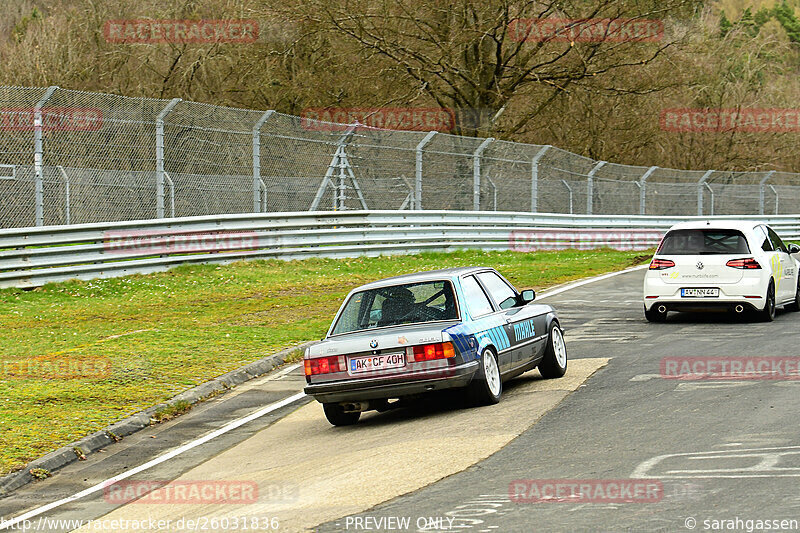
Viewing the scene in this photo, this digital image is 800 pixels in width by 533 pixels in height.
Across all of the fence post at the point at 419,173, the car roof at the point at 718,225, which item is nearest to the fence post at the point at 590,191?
the fence post at the point at 419,173

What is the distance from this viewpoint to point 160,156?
19812mm

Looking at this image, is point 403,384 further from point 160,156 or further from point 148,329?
point 160,156

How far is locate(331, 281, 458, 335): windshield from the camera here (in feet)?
32.0

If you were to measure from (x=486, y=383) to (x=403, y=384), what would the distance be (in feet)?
2.57

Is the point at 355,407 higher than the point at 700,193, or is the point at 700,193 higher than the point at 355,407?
the point at 700,193

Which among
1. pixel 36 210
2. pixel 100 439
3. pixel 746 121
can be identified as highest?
pixel 746 121

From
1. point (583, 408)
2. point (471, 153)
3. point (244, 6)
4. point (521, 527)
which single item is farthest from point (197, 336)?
point (244, 6)

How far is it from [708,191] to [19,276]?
A: 2583 cm

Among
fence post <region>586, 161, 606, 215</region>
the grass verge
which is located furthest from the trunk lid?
fence post <region>586, 161, 606, 215</region>

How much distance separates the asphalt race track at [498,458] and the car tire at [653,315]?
309 cm

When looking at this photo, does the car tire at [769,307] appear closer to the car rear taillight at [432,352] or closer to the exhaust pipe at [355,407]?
the car rear taillight at [432,352]

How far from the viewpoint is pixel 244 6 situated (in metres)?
36.4

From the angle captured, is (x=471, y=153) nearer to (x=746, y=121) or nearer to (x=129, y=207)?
(x=129, y=207)

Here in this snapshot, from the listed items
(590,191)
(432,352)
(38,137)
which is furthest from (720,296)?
(590,191)
